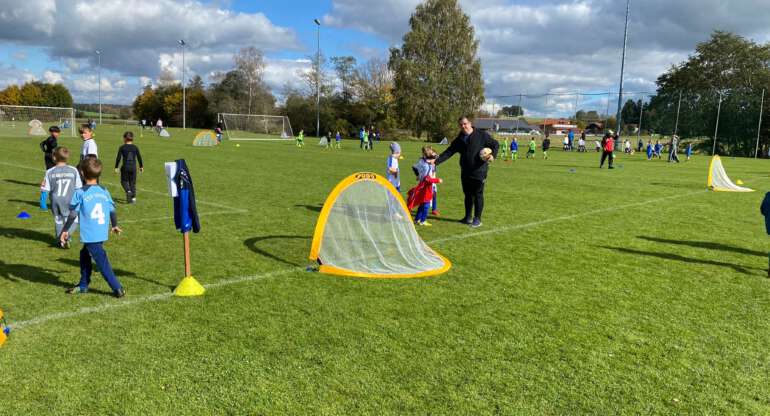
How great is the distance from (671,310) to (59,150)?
→ 27.0ft

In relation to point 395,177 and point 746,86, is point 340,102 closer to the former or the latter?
point 746,86

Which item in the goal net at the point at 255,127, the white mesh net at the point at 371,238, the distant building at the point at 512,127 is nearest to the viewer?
the white mesh net at the point at 371,238

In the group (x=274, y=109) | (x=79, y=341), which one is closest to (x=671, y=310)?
(x=79, y=341)

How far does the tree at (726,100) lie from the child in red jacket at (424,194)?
46.7 meters

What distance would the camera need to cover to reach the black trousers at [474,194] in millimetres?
10273

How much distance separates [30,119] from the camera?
4641 centimetres

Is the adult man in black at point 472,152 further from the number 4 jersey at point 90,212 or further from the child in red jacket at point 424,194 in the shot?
the number 4 jersey at point 90,212

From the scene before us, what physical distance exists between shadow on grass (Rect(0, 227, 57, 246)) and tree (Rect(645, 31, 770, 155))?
2051 inches

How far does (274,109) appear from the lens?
86.2 metres

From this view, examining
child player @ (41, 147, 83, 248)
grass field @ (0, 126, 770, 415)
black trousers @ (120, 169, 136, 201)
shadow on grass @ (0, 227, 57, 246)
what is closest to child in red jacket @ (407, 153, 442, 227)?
grass field @ (0, 126, 770, 415)

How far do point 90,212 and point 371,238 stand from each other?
3360mm

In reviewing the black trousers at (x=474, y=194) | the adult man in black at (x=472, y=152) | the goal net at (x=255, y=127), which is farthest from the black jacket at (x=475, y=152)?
the goal net at (x=255, y=127)

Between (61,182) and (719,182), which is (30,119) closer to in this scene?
(61,182)

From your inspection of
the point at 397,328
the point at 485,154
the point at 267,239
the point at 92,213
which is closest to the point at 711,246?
the point at 485,154
